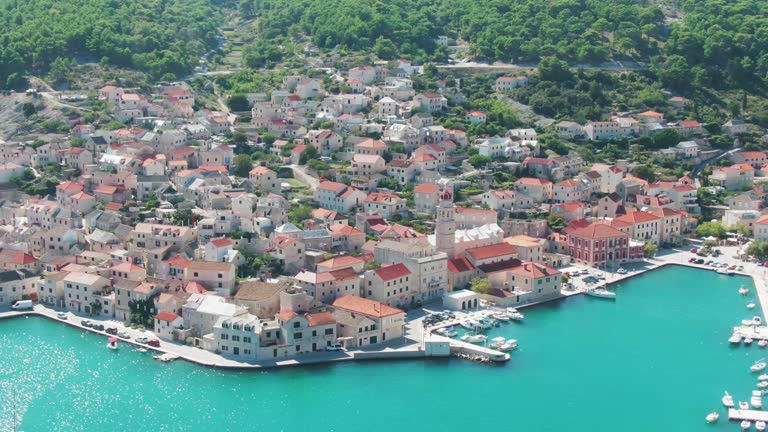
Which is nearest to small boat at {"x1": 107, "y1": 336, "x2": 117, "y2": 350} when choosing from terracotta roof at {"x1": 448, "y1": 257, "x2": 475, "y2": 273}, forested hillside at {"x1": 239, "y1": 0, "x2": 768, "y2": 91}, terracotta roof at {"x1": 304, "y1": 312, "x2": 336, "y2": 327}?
terracotta roof at {"x1": 304, "y1": 312, "x2": 336, "y2": 327}

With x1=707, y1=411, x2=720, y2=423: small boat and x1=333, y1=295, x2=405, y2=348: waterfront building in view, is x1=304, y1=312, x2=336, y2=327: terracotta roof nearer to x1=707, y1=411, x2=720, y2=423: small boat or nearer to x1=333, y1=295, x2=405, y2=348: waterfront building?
x1=333, y1=295, x2=405, y2=348: waterfront building

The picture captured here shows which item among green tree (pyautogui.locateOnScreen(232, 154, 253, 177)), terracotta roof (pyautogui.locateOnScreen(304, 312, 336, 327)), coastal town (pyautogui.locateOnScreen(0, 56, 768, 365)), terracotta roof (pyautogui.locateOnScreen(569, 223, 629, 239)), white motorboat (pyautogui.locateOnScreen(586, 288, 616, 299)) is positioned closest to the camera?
terracotta roof (pyautogui.locateOnScreen(304, 312, 336, 327))

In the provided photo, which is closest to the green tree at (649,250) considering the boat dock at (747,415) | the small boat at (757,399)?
the small boat at (757,399)

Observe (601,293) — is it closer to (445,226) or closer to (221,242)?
(445,226)

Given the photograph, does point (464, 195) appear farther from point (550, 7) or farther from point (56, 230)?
point (550, 7)

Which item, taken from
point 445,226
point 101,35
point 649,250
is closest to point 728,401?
point 445,226
